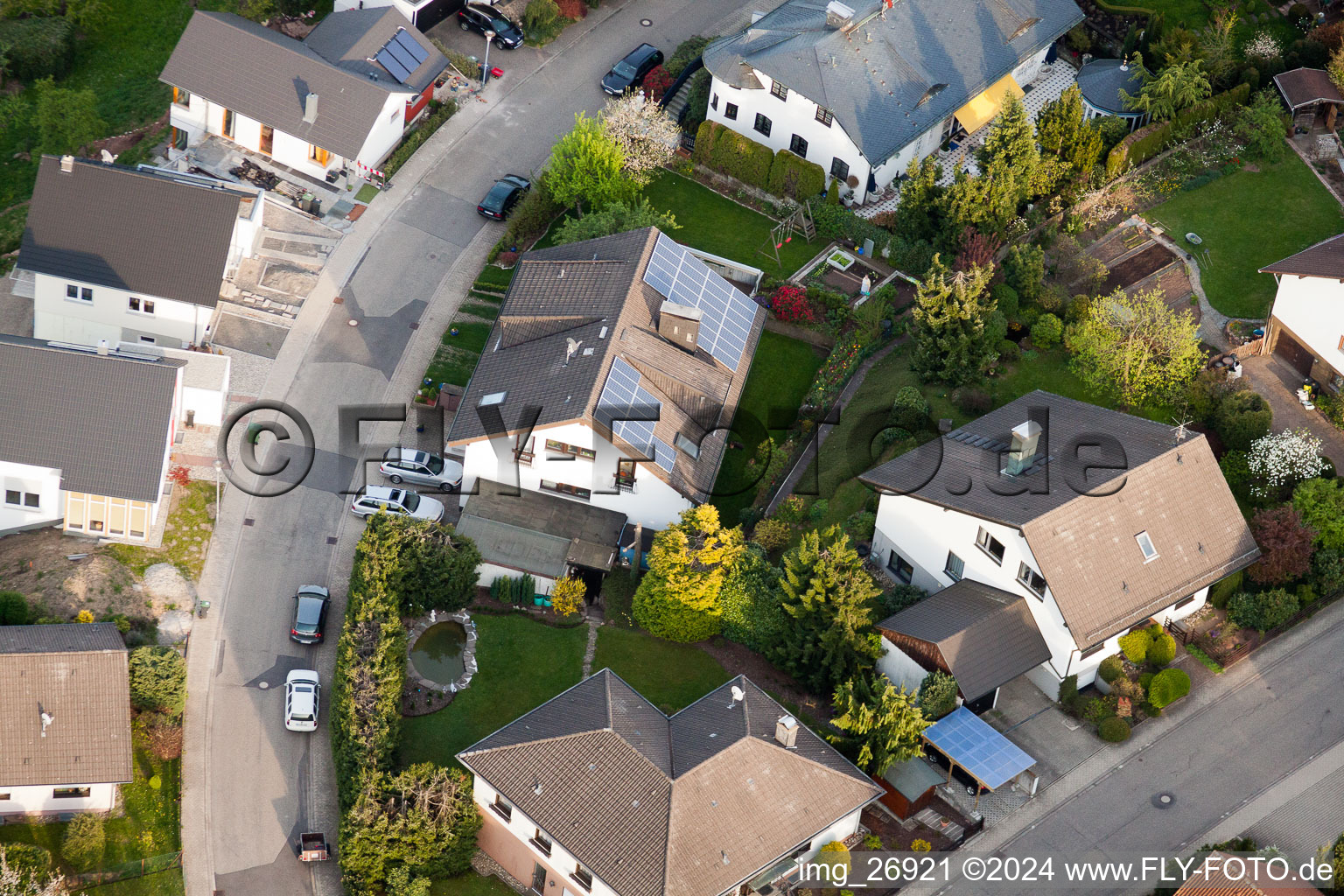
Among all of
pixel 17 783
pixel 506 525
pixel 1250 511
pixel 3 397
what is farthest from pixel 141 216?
pixel 1250 511

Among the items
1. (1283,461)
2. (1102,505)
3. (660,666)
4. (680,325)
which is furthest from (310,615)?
(1283,461)

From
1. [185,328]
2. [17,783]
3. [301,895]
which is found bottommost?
[301,895]

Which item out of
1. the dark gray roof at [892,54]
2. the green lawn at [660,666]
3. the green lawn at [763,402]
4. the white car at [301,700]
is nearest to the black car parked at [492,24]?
the dark gray roof at [892,54]

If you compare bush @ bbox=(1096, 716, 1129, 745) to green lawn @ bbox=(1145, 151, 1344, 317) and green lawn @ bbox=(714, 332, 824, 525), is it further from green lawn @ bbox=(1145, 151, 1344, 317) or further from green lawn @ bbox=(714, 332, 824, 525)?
green lawn @ bbox=(1145, 151, 1344, 317)

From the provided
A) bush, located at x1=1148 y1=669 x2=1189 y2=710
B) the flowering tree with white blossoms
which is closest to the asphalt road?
bush, located at x1=1148 y1=669 x2=1189 y2=710

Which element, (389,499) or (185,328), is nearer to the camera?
(389,499)

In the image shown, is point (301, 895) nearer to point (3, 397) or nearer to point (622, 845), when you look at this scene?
point (622, 845)

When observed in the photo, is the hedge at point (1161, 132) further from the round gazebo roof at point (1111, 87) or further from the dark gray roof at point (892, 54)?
the dark gray roof at point (892, 54)
